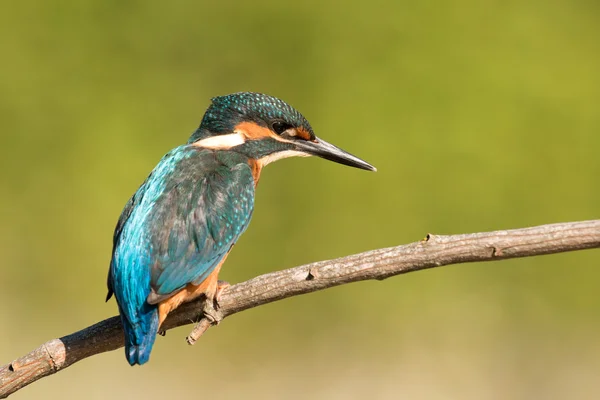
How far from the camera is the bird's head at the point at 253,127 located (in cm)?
290

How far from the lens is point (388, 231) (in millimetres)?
4711

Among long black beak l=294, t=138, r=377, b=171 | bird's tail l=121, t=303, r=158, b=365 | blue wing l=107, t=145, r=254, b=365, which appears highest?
long black beak l=294, t=138, r=377, b=171

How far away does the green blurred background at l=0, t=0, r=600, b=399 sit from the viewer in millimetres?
4125

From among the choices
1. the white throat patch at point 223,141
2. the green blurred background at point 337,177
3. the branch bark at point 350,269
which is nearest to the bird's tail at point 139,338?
the branch bark at point 350,269

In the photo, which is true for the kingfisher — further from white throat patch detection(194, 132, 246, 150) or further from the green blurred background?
the green blurred background

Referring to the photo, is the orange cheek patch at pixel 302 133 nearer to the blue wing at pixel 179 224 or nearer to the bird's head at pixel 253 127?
the bird's head at pixel 253 127

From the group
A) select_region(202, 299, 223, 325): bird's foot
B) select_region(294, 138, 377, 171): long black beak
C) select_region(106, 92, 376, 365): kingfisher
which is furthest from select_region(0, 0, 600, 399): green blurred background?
select_region(202, 299, 223, 325): bird's foot

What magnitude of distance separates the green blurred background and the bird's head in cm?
147

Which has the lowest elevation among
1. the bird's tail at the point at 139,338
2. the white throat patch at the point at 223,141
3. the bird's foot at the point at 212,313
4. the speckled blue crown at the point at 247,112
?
the bird's tail at the point at 139,338

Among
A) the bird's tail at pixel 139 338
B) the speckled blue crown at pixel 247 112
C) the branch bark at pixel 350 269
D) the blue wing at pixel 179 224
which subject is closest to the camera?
the branch bark at pixel 350 269

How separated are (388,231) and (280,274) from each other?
8.13 ft

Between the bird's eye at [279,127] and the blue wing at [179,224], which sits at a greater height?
the bird's eye at [279,127]

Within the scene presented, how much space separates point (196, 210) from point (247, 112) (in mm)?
448

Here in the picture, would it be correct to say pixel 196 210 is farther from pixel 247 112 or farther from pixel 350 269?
pixel 350 269
